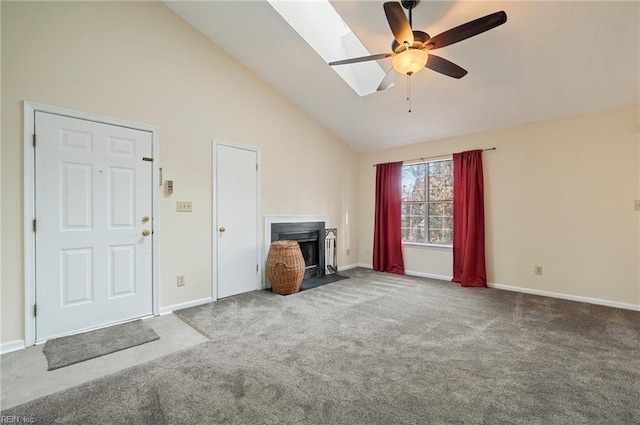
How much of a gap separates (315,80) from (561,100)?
10.0 ft

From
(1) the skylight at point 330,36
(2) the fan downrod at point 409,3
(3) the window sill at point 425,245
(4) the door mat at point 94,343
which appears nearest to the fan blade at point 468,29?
(2) the fan downrod at point 409,3

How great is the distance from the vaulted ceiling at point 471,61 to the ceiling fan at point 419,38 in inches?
20.4

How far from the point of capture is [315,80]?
12.6 feet

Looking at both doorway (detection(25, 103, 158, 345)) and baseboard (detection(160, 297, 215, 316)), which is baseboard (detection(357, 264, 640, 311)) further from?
doorway (detection(25, 103, 158, 345))

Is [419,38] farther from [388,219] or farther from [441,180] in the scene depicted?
[388,219]

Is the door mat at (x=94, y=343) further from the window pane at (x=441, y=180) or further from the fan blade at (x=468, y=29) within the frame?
the window pane at (x=441, y=180)

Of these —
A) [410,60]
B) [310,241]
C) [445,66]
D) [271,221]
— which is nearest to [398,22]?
[410,60]

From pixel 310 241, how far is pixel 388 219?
155 cm

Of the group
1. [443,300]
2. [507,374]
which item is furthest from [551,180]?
[507,374]

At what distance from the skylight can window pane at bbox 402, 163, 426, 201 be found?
180cm

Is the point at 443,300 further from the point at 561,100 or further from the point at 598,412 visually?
the point at 561,100

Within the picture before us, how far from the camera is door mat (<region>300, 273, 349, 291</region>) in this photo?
166 inches

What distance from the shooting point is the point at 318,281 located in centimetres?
455

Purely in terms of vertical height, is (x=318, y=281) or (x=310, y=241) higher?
(x=310, y=241)
